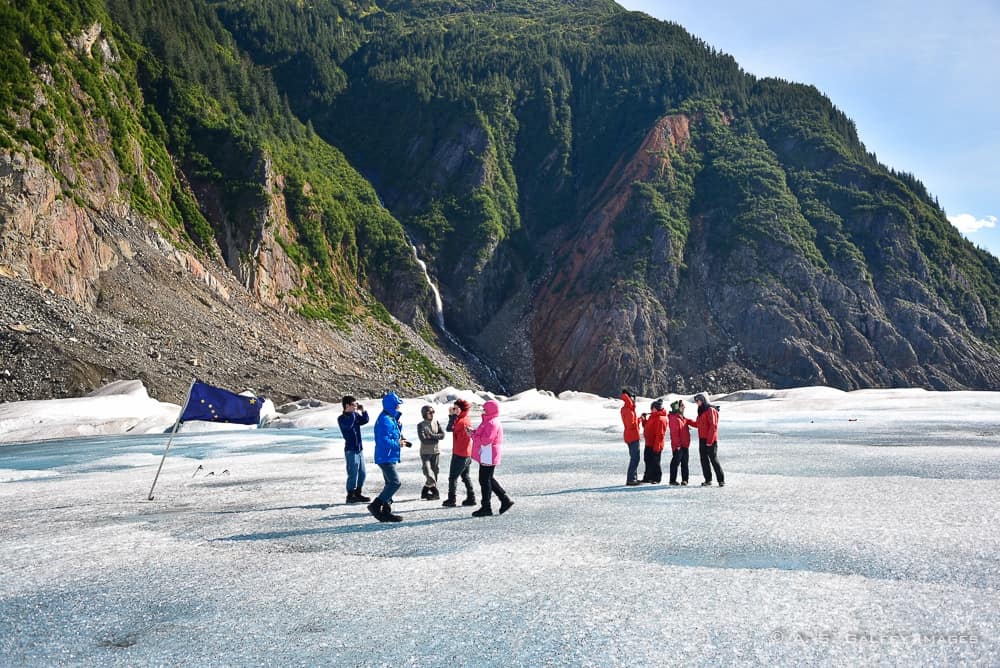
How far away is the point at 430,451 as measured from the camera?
12.8 meters

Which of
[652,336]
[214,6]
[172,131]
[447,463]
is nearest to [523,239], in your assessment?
[652,336]

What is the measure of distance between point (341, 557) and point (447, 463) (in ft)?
33.9

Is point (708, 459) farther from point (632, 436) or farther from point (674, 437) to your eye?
point (632, 436)

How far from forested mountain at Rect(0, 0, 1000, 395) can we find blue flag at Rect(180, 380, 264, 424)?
33.1 metres

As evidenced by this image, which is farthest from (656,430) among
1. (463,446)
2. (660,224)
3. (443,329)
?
(660,224)

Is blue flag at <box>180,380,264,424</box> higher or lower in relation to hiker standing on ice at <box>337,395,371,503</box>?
higher

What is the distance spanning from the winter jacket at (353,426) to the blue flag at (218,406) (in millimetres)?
2154

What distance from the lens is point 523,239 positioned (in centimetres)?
8575

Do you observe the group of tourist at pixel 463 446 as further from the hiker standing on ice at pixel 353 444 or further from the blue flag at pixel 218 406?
the blue flag at pixel 218 406

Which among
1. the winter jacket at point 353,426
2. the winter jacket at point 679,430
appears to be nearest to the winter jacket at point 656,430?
the winter jacket at point 679,430

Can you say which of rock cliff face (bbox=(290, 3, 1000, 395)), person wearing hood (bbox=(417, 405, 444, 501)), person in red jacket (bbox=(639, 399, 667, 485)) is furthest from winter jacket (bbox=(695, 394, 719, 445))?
rock cliff face (bbox=(290, 3, 1000, 395))

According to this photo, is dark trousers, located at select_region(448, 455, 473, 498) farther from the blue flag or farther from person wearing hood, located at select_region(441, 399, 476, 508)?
the blue flag

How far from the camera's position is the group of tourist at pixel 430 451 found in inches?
416

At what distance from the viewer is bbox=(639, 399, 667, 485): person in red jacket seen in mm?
14555
